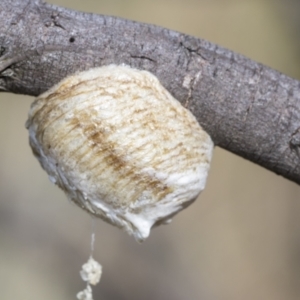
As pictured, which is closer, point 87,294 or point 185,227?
point 87,294

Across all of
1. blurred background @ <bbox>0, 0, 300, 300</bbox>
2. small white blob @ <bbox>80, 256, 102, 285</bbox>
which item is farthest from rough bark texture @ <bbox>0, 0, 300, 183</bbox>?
blurred background @ <bbox>0, 0, 300, 300</bbox>

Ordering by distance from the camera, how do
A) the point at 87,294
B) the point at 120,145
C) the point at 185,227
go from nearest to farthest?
1. the point at 120,145
2. the point at 87,294
3. the point at 185,227

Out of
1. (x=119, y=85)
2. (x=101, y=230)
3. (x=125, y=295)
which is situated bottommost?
(x=125, y=295)

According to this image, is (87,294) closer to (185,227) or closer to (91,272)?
(91,272)

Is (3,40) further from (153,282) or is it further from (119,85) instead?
(153,282)

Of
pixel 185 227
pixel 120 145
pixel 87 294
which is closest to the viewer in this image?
pixel 120 145

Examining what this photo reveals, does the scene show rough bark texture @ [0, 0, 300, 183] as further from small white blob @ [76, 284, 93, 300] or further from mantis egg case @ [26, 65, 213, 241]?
small white blob @ [76, 284, 93, 300]

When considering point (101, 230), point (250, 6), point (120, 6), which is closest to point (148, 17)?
point (120, 6)

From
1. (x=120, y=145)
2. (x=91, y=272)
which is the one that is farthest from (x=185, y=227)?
(x=120, y=145)
